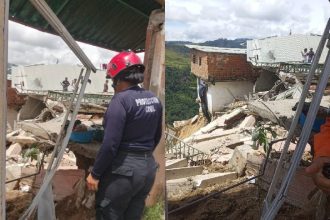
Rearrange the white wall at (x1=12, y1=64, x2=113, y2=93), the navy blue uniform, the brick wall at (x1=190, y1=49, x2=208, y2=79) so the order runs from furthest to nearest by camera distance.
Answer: the white wall at (x1=12, y1=64, x2=113, y2=93)
the brick wall at (x1=190, y1=49, x2=208, y2=79)
the navy blue uniform

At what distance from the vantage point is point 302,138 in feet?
8.43

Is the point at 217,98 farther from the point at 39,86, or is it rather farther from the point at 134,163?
the point at 134,163

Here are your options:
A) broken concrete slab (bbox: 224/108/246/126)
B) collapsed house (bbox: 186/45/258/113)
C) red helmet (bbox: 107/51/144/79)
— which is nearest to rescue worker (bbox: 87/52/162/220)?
red helmet (bbox: 107/51/144/79)

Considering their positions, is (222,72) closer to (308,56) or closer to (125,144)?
(308,56)

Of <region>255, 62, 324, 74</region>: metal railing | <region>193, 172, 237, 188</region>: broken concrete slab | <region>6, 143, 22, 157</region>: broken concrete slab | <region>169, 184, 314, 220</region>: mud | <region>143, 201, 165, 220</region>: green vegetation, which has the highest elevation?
<region>255, 62, 324, 74</region>: metal railing

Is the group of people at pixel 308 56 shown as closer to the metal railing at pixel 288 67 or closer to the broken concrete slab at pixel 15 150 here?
the metal railing at pixel 288 67

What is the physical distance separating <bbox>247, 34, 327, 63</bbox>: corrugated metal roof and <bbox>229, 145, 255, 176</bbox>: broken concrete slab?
297 inches

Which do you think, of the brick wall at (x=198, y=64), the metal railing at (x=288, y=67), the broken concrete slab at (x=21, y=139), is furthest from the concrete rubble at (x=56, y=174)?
the metal railing at (x=288, y=67)

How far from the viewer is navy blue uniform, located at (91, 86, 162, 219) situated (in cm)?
269

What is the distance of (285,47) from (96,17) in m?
12.7

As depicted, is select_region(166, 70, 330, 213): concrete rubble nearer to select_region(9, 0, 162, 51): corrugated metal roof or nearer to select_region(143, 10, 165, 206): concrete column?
select_region(143, 10, 165, 206): concrete column

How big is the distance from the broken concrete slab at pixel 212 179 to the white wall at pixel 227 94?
14.4 feet

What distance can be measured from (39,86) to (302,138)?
11.7 meters

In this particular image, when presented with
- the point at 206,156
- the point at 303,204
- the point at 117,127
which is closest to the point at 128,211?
the point at 117,127
